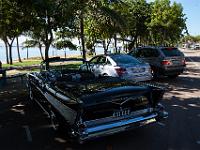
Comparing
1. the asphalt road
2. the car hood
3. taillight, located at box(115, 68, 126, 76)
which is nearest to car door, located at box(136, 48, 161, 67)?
taillight, located at box(115, 68, 126, 76)

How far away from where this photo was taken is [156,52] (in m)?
15.2

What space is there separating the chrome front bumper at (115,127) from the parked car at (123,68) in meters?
5.67

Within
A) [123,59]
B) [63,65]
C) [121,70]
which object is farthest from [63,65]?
[123,59]

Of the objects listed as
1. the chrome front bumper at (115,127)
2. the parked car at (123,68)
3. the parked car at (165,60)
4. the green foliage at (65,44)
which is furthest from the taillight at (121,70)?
the green foliage at (65,44)

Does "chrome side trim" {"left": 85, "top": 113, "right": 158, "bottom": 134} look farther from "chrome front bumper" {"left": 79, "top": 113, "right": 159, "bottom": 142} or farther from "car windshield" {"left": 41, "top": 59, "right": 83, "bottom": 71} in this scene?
"car windshield" {"left": 41, "top": 59, "right": 83, "bottom": 71}

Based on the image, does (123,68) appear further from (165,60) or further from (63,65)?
(63,65)

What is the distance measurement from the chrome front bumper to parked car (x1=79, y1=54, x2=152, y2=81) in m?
5.67

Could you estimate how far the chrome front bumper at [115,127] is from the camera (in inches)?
218

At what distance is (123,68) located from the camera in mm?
12016

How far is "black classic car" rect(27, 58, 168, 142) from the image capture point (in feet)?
18.4

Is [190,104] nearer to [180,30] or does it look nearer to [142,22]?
[142,22]

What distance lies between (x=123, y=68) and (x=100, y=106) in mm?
6319

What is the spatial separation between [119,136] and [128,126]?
0.82 m

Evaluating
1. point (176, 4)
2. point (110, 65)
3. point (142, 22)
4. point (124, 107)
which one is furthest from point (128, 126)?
point (176, 4)
